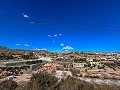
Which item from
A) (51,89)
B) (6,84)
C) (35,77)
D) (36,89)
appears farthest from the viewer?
(35,77)

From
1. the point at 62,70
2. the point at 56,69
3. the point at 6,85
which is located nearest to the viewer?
the point at 6,85

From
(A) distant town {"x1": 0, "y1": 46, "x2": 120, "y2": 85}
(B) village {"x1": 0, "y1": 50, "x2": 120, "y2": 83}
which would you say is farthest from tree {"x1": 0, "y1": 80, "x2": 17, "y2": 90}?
(B) village {"x1": 0, "y1": 50, "x2": 120, "y2": 83}

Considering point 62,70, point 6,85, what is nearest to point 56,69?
point 62,70

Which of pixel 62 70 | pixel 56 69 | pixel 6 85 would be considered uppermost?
pixel 56 69

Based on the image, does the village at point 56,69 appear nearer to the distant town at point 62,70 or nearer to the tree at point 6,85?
the distant town at point 62,70

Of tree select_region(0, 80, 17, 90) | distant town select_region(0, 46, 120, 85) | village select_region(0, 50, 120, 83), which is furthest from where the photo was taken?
village select_region(0, 50, 120, 83)

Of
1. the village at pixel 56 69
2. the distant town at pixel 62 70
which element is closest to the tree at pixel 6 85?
the distant town at pixel 62 70

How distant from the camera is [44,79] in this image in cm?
1736

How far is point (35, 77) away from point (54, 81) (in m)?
2.36

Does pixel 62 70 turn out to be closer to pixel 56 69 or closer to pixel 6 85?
pixel 56 69

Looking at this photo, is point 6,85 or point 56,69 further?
point 56,69

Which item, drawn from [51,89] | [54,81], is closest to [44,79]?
[54,81]

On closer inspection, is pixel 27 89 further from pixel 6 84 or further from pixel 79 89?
pixel 79 89

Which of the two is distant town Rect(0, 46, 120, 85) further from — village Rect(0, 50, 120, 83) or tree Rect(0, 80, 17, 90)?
tree Rect(0, 80, 17, 90)
